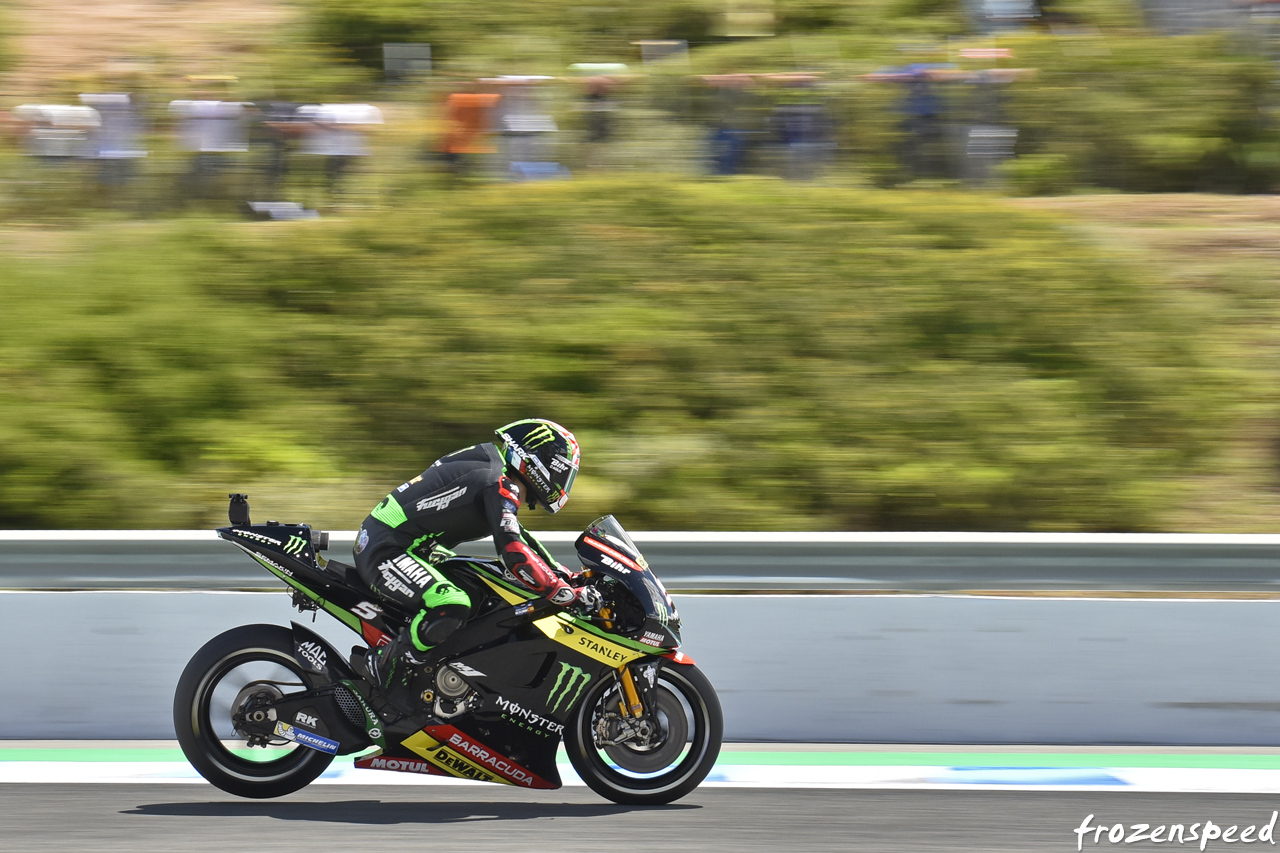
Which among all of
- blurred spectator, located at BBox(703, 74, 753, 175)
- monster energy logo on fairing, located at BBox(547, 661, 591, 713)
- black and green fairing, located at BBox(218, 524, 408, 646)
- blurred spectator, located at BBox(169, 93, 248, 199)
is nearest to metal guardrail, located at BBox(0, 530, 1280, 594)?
black and green fairing, located at BBox(218, 524, 408, 646)

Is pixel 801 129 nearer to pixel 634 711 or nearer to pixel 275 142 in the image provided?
pixel 275 142

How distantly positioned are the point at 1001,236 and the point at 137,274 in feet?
20.5

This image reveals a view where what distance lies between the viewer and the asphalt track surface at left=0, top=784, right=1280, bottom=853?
16.8 feet

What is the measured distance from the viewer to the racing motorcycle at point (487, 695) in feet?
18.3

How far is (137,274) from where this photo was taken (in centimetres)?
952

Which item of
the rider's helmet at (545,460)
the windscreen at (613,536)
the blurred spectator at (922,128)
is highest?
the blurred spectator at (922,128)

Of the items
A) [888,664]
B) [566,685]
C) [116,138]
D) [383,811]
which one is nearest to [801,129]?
[116,138]

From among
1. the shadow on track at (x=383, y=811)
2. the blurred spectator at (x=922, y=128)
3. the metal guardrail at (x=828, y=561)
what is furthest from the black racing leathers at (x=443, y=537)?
the blurred spectator at (x=922, y=128)

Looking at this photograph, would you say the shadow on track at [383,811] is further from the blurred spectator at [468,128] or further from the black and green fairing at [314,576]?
the blurred spectator at [468,128]

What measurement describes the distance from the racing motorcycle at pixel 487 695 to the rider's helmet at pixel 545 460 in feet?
0.77

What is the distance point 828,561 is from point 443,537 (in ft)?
6.53

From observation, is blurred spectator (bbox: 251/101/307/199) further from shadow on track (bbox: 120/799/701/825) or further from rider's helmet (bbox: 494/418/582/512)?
shadow on track (bbox: 120/799/701/825)

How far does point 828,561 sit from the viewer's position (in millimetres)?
6609

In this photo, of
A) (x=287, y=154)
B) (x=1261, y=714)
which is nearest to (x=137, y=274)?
(x=287, y=154)
